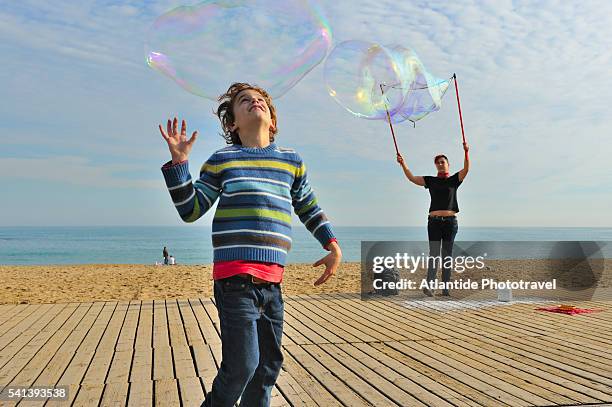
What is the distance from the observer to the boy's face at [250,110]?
3.07 m

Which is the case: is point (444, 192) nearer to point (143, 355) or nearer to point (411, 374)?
point (411, 374)

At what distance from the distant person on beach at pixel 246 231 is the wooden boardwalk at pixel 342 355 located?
1.05m

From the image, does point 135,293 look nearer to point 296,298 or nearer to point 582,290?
point 296,298

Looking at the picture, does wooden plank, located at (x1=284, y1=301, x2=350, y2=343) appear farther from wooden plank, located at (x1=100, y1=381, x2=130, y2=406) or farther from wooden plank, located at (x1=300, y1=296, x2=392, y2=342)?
wooden plank, located at (x1=100, y1=381, x2=130, y2=406)

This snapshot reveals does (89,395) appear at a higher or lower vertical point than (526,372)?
lower

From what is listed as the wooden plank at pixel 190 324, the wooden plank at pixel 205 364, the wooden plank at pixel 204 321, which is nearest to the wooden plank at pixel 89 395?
the wooden plank at pixel 205 364

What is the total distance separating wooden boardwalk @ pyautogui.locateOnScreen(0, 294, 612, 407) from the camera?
13.0 feet

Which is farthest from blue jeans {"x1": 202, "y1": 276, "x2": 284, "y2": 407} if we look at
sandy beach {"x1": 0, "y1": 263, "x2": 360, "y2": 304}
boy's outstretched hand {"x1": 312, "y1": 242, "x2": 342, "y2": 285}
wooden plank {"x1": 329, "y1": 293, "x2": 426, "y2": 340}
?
sandy beach {"x1": 0, "y1": 263, "x2": 360, "y2": 304}

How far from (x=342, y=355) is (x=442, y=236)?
411 centimetres

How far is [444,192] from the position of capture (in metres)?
8.66

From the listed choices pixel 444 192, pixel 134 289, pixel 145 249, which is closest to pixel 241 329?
pixel 444 192

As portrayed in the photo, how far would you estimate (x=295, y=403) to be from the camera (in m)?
3.78

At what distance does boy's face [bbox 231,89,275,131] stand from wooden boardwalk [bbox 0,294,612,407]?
5.95 ft

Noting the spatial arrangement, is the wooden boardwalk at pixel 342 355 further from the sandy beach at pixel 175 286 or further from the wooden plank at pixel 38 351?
the sandy beach at pixel 175 286
